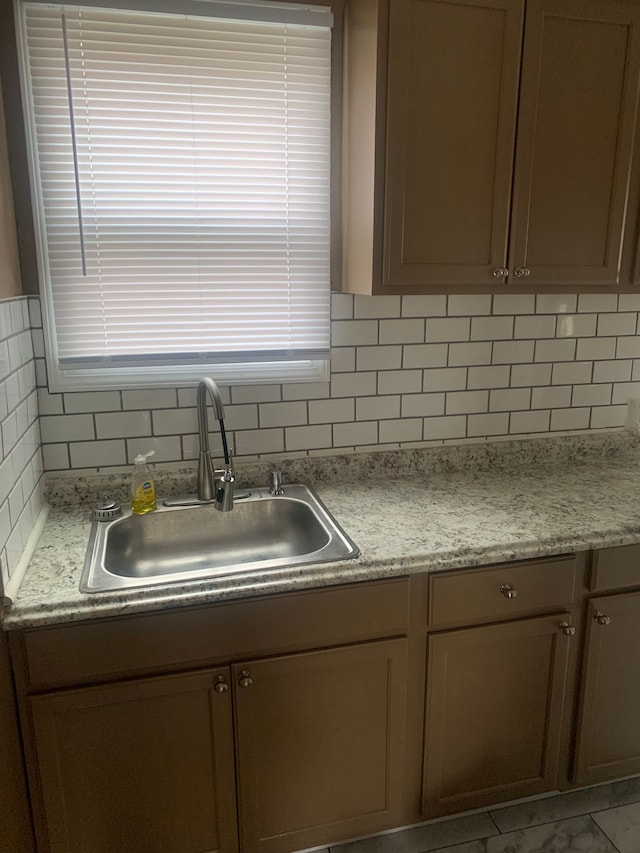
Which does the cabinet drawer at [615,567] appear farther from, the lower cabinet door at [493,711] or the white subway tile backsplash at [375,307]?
the white subway tile backsplash at [375,307]

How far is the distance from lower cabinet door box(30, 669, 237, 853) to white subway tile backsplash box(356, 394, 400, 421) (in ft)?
3.04

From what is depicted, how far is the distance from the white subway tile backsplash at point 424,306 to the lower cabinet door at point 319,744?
3.33ft

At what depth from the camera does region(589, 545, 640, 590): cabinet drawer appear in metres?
1.67

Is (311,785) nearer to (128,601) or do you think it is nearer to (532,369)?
(128,601)

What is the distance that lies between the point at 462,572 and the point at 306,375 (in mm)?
773

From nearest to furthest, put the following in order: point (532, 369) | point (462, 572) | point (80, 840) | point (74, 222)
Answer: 1. point (80, 840)
2. point (462, 572)
3. point (74, 222)
4. point (532, 369)

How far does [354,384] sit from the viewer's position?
200cm

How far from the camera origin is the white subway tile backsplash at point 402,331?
1980 millimetres

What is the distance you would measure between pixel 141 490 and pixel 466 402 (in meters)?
1.10

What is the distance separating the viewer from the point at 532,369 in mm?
2146

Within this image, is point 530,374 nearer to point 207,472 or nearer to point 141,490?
point 207,472

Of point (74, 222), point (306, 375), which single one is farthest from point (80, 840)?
point (74, 222)

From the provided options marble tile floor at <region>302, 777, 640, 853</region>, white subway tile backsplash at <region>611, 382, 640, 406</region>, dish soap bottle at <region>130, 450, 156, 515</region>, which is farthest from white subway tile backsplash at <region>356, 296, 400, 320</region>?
marble tile floor at <region>302, 777, 640, 853</region>

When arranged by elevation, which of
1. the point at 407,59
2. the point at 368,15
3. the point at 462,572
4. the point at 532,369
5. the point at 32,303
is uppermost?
the point at 368,15
